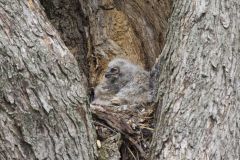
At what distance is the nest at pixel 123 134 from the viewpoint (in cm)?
395

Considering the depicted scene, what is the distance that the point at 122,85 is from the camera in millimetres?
5922

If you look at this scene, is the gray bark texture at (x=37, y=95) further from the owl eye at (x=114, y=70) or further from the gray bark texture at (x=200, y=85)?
the owl eye at (x=114, y=70)

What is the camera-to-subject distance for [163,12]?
6.15 m

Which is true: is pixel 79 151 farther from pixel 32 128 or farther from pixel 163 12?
pixel 163 12

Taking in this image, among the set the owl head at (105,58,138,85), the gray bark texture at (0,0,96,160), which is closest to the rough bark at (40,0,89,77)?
the owl head at (105,58,138,85)

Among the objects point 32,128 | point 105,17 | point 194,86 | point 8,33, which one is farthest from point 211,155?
point 105,17

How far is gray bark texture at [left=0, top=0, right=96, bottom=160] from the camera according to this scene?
3.22 meters

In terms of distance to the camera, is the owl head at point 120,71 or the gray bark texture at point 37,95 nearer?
the gray bark texture at point 37,95

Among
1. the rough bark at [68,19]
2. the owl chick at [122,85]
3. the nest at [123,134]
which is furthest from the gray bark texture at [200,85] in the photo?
the rough bark at [68,19]

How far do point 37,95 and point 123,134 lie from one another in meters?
1.14

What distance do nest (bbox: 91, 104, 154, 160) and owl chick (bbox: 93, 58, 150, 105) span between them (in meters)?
0.54

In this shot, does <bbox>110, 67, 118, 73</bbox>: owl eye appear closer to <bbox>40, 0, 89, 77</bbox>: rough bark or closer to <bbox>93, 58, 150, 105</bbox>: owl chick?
<bbox>93, 58, 150, 105</bbox>: owl chick

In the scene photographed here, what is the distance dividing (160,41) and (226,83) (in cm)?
247

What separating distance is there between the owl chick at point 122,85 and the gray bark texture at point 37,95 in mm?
1894
